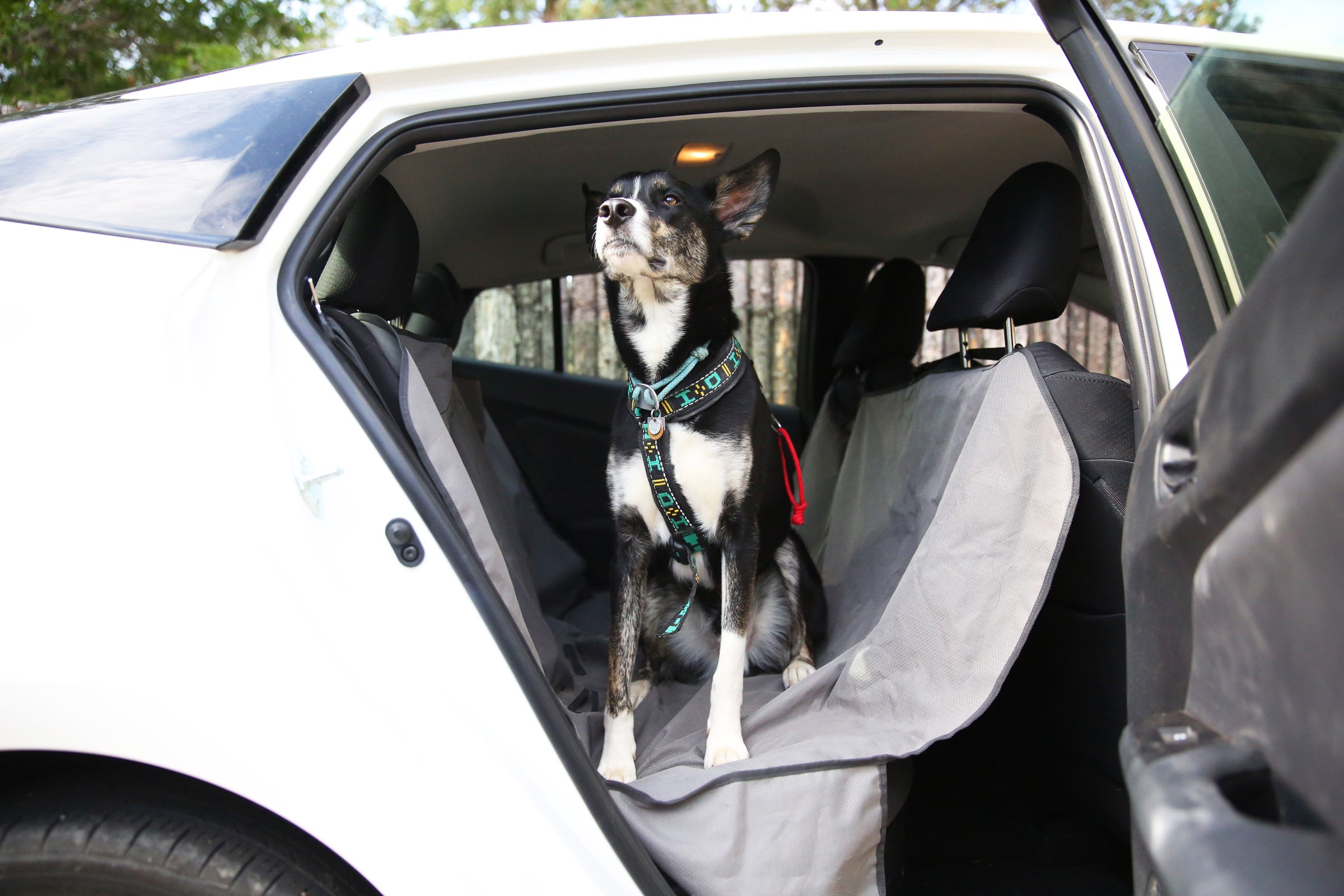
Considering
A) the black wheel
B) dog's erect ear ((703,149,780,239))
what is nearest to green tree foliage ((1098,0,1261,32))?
dog's erect ear ((703,149,780,239))

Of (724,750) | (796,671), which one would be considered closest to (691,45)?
(724,750)

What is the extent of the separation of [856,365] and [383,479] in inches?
94.3

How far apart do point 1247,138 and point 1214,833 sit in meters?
1.14

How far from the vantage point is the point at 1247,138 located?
132cm

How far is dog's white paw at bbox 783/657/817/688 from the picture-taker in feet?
7.86

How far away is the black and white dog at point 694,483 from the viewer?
2.18 m

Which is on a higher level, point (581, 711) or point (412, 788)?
point (412, 788)

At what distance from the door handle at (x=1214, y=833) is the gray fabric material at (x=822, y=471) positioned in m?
2.53

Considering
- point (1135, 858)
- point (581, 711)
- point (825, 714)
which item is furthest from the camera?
point (581, 711)

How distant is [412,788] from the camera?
3.74 feet

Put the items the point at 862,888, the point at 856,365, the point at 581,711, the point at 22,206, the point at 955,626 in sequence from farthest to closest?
1. the point at 856,365
2. the point at 581,711
3. the point at 955,626
4. the point at 862,888
5. the point at 22,206

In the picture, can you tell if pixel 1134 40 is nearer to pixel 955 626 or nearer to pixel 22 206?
pixel 955 626

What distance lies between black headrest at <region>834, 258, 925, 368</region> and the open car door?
6.48 feet

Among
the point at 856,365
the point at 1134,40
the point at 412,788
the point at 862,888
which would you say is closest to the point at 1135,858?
the point at 862,888
